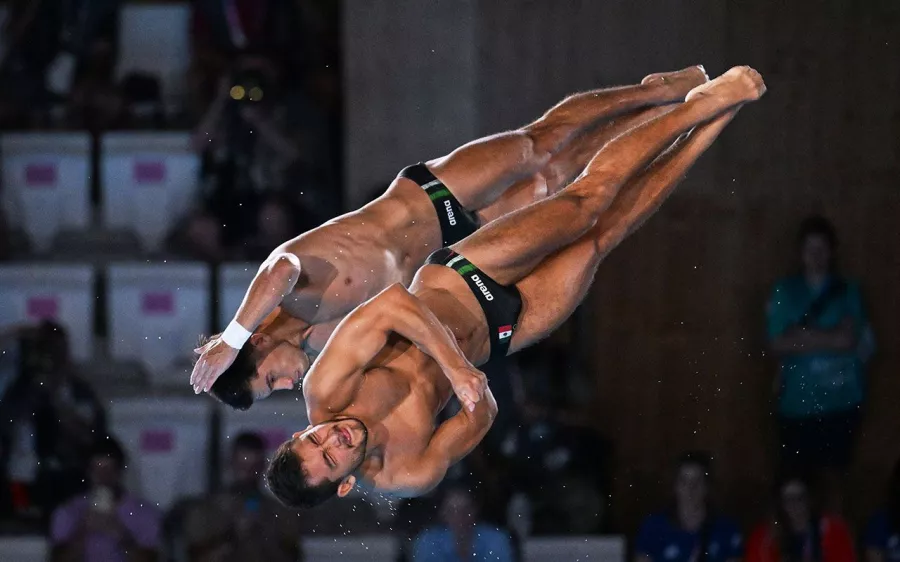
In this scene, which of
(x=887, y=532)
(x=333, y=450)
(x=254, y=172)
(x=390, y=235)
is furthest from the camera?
(x=254, y=172)

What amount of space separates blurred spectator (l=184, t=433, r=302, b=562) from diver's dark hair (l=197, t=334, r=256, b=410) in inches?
56.4

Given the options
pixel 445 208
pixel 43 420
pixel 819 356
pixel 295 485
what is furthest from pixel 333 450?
pixel 819 356

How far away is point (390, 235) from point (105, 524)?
186cm

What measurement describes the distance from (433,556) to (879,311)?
2.32 m

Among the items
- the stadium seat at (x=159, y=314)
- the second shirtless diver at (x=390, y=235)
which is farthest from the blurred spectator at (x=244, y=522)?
the second shirtless diver at (x=390, y=235)

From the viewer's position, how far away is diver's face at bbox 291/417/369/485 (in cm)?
343

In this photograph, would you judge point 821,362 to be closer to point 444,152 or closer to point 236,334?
point 444,152

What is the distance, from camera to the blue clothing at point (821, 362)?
5605 millimetres

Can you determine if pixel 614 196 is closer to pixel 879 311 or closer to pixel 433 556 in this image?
pixel 433 556

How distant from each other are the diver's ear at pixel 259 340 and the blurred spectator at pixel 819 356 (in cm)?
253

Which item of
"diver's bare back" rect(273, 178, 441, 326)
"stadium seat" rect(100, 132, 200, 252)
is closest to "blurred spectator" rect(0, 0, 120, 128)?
"stadium seat" rect(100, 132, 200, 252)

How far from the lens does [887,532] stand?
5.31m

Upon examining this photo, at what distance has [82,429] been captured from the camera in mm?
5418

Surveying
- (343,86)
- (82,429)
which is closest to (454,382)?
(82,429)
